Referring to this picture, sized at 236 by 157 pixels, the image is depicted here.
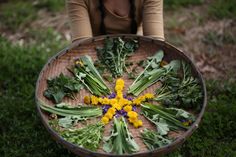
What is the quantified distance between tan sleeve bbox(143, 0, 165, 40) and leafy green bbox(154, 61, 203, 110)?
308 mm

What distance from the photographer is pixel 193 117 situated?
1.98 m

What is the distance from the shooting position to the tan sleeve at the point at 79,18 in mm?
2434

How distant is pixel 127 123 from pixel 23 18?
85.2 inches

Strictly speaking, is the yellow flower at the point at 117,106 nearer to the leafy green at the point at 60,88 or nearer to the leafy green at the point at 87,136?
the leafy green at the point at 87,136

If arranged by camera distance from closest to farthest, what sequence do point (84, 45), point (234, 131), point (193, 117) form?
point (193, 117) → point (84, 45) → point (234, 131)

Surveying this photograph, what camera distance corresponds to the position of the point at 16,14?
12.9 ft

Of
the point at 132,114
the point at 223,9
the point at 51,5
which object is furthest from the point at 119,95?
the point at 51,5

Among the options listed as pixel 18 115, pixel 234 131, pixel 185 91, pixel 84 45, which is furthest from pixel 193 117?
pixel 18 115

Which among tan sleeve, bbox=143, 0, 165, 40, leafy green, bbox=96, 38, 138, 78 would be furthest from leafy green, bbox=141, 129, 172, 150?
tan sleeve, bbox=143, 0, 165, 40

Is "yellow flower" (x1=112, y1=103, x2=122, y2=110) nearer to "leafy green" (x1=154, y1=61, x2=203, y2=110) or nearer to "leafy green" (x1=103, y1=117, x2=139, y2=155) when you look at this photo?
"leafy green" (x1=103, y1=117, x2=139, y2=155)

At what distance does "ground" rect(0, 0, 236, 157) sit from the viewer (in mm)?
2783

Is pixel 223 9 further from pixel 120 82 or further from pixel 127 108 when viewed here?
pixel 127 108

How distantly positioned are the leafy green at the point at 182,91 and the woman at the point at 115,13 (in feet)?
1.13

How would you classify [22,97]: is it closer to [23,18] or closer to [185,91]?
[23,18]
